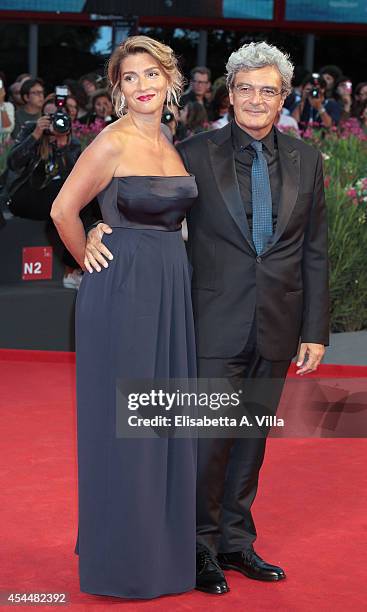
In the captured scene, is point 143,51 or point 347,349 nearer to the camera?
point 143,51

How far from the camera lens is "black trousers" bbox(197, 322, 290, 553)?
12.1ft

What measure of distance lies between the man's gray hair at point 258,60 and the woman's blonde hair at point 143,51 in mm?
170

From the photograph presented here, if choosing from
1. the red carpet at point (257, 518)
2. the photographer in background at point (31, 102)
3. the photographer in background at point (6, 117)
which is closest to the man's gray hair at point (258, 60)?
the red carpet at point (257, 518)

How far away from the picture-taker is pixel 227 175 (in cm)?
360

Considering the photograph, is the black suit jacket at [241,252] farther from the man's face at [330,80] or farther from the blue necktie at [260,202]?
the man's face at [330,80]

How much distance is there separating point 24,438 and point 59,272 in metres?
2.54

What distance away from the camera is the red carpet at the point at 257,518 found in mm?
3633

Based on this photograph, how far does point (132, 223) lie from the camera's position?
348 centimetres

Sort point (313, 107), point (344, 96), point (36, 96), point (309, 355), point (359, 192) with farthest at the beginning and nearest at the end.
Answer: point (344, 96), point (313, 107), point (36, 96), point (359, 192), point (309, 355)

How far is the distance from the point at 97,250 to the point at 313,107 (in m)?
7.28

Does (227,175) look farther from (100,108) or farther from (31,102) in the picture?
(31,102)

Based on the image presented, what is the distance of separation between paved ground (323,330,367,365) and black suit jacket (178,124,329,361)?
328 cm

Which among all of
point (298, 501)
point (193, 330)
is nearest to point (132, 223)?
point (193, 330)

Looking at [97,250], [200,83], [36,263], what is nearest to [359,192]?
[36,263]
